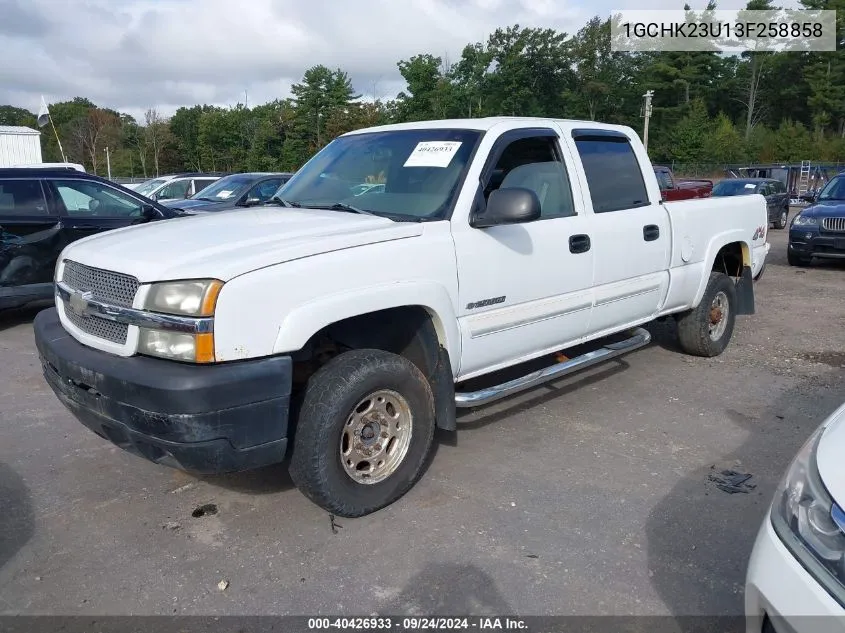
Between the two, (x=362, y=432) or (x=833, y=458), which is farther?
(x=362, y=432)

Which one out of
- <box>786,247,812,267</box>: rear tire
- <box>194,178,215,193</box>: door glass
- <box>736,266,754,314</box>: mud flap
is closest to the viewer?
<box>736,266,754,314</box>: mud flap

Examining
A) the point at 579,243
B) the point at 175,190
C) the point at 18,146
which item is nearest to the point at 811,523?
the point at 579,243

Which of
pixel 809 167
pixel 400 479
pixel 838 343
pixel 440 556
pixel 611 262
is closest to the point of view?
pixel 440 556

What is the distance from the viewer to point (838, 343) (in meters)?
7.18

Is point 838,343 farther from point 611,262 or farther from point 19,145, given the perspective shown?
point 19,145

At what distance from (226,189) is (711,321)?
933 cm

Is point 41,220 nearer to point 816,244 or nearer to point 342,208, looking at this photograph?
point 342,208

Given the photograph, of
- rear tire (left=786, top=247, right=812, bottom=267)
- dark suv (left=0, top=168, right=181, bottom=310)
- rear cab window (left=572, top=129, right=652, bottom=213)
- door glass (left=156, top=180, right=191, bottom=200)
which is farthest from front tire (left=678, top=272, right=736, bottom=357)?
door glass (left=156, top=180, right=191, bottom=200)

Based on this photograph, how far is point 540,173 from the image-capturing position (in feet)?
14.9

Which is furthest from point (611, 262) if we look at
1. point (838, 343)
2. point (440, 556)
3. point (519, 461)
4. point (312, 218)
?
point (838, 343)

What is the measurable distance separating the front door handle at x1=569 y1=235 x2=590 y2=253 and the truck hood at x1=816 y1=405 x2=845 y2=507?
2.31 metres

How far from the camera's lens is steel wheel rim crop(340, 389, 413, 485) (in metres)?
3.46

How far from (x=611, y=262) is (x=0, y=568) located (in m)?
3.85

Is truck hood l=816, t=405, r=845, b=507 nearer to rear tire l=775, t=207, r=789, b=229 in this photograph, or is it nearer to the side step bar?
the side step bar
